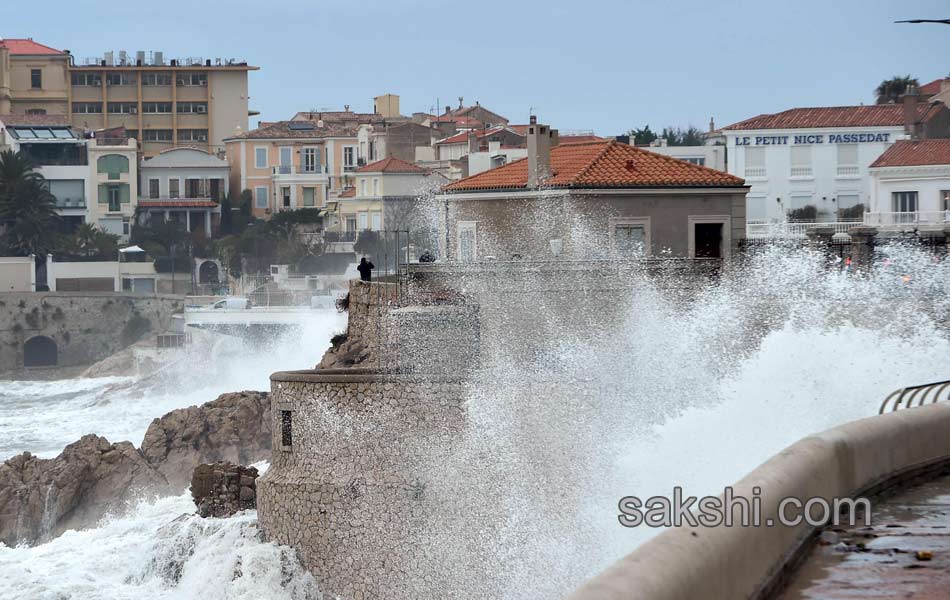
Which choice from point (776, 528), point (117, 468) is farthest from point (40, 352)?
point (776, 528)

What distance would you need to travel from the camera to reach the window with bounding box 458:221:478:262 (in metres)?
29.0

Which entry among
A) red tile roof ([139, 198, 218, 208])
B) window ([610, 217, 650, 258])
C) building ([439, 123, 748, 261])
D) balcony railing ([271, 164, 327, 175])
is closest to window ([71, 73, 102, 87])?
red tile roof ([139, 198, 218, 208])

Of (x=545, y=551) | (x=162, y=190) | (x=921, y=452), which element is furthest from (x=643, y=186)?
(x=162, y=190)

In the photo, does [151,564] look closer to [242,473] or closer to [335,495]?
[242,473]

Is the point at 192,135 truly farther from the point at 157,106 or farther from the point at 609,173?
the point at 609,173

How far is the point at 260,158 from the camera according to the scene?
281ft

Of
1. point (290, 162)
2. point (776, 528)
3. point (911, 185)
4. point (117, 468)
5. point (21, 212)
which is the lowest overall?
point (117, 468)

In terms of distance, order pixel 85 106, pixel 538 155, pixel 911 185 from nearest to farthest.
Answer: pixel 538 155 → pixel 911 185 → pixel 85 106

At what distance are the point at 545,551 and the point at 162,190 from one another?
69.8 metres

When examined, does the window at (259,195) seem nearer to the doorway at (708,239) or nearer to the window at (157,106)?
the window at (157,106)

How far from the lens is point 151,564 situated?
73.3ft

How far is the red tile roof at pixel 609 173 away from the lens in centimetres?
2805

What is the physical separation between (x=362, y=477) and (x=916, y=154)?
21.7 metres

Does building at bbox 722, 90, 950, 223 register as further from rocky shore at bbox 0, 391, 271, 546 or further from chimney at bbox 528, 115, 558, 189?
rocky shore at bbox 0, 391, 271, 546
